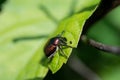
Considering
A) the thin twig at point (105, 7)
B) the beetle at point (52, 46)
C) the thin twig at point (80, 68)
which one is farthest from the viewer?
the thin twig at point (80, 68)

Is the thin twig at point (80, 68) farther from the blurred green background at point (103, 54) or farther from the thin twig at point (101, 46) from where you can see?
the thin twig at point (101, 46)

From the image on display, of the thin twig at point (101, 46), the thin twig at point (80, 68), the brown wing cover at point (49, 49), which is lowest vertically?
the thin twig at point (101, 46)

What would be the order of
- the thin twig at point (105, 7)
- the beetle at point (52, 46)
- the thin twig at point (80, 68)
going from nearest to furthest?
1. the thin twig at point (105, 7)
2. the beetle at point (52, 46)
3. the thin twig at point (80, 68)

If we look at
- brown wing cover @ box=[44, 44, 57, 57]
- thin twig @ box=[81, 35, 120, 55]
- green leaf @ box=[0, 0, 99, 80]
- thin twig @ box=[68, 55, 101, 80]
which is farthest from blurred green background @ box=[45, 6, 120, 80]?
thin twig @ box=[81, 35, 120, 55]

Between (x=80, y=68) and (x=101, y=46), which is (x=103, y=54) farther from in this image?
(x=101, y=46)

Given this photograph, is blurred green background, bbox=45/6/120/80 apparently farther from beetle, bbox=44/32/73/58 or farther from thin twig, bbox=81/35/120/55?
thin twig, bbox=81/35/120/55

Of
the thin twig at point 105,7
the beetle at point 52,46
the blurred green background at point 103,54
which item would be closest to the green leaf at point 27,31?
the beetle at point 52,46

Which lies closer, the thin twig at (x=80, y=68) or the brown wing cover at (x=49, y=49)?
the brown wing cover at (x=49, y=49)

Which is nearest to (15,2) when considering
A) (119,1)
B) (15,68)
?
(15,68)
